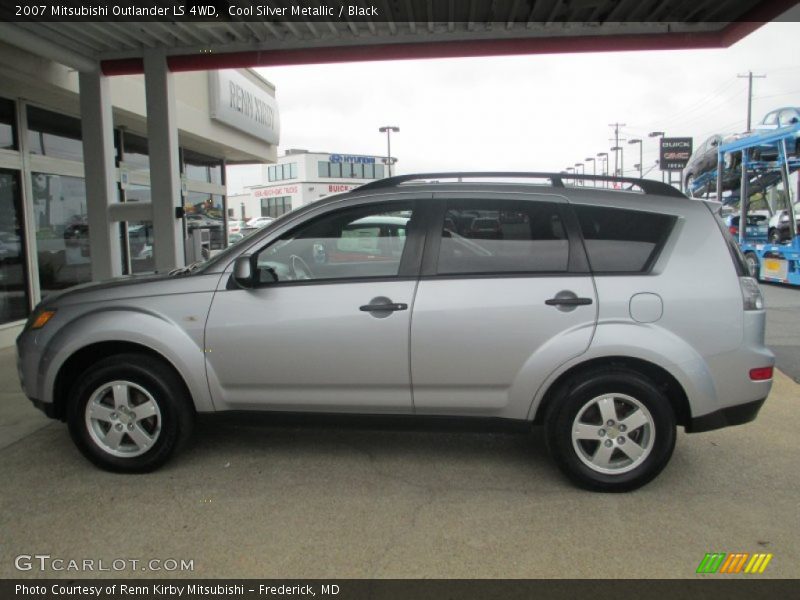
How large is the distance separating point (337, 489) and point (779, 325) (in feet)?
27.3

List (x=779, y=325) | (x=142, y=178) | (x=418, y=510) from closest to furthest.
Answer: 1. (x=418, y=510)
2. (x=779, y=325)
3. (x=142, y=178)

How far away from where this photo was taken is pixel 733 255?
144 inches

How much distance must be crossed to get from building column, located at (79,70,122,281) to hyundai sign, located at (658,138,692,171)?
33325mm

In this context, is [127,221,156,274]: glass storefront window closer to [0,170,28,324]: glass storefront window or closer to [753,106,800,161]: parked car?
[0,170,28,324]: glass storefront window

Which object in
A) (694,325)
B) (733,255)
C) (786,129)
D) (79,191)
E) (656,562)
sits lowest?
(656,562)

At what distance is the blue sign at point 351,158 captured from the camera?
60750mm

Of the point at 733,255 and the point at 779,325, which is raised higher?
the point at 733,255

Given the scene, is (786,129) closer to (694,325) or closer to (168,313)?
(694,325)

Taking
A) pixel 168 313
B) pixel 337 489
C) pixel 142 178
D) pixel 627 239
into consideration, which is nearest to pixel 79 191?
pixel 142 178

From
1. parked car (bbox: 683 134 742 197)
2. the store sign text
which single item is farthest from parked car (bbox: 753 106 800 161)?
the store sign text

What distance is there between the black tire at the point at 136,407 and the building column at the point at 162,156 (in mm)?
3987

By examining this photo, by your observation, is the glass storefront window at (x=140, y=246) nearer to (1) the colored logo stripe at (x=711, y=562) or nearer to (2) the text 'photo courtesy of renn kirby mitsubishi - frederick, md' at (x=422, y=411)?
(2) the text 'photo courtesy of renn kirby mitsubishi - frederick, md' at (x=422, y=411)

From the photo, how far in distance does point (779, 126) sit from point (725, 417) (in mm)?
14495
